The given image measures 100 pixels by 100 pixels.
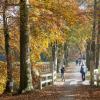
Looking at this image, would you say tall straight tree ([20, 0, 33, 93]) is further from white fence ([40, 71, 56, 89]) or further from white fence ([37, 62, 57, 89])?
white fence ([37, 62, 57, 89])

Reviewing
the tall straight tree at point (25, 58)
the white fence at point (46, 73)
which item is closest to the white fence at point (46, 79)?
the white fence at point (46, 73)

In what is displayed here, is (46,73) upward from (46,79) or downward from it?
upward

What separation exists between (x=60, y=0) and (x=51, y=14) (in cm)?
197

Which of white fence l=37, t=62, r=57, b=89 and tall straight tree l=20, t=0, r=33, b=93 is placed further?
white fence l=37, t=62, r=57, b=89

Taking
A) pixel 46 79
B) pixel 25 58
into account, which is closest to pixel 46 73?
pixel 46 79

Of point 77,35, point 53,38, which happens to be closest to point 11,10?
point 53,38

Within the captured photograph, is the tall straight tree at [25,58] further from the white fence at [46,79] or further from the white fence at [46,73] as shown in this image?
the white fence at [46,73]

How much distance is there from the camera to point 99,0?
42281mm

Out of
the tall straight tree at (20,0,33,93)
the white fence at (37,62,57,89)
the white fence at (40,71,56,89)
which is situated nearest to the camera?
the tall straight tree at (20,0,33,93)

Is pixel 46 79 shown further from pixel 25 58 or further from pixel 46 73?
pixel 25 58

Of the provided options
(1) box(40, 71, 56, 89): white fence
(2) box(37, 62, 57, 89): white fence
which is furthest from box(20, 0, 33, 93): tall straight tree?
(2) box(37, 62, 57, 89): white fence

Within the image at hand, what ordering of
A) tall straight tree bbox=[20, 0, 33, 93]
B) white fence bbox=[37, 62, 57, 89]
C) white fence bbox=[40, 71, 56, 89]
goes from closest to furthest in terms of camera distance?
tall straight tree bbox=[20, 0, 33, 93]
white fence bbox=[40, 71, 56, 89]
white fence bbox=[37, 62, 57, 89]

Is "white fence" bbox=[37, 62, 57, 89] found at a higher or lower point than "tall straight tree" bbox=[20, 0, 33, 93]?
lower

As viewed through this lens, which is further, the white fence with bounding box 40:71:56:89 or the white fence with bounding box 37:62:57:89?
the white fence with bounding box 37:62:57:89
